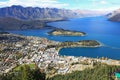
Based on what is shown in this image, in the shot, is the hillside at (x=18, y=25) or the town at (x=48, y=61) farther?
the hillside at (x=18, y=25)

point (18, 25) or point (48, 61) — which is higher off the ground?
point (48, 61)

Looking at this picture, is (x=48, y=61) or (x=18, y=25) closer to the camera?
(x=48, y=61)

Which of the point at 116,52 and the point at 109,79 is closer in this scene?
the point at 109,79

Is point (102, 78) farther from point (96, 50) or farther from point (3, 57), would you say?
point (96, 50)

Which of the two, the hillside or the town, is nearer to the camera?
the town

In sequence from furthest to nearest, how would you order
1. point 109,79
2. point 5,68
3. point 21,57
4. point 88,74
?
1. point 21,57
2. point 5,68
3. point 88,74
4. point 109,79

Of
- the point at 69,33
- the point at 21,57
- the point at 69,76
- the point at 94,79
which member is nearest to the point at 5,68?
the point at 21,57

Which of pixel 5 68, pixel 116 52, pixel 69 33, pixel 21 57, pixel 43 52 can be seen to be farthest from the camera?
pixel 69 33

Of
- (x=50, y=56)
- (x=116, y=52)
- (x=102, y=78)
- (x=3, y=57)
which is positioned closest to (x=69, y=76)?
(x=102, y=78)

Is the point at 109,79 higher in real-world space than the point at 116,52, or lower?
higher

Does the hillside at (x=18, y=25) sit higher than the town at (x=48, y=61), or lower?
lower

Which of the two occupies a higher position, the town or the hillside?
the town
